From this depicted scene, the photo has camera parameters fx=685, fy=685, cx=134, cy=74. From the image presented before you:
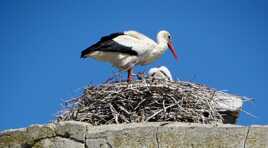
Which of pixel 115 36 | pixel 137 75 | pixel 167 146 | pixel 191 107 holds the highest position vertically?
pixel 115 36

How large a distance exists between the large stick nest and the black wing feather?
130 cm

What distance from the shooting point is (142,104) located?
324 inches

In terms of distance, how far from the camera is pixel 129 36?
10.1m

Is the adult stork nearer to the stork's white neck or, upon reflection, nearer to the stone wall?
the stork's white neck

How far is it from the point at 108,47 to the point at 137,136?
3.10 m

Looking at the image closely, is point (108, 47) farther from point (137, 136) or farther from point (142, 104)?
point (137, 136)

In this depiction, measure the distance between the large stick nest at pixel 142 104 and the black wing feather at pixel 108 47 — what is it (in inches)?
51.3

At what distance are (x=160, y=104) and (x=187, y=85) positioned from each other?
1.82ft

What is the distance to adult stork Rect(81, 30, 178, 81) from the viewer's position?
976cm

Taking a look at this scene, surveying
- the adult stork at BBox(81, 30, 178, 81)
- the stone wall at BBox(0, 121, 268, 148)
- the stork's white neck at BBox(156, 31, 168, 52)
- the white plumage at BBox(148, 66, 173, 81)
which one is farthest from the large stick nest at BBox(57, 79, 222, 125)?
the stork's white neck at BBox(156, 31, 168, 52)

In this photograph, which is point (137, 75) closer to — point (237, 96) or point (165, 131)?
point (237, 96)

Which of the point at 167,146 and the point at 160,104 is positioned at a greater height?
the point at 160,104

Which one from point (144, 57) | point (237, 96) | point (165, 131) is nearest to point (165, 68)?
point (144, 57)

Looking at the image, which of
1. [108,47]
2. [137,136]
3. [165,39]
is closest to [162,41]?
[165,39]
